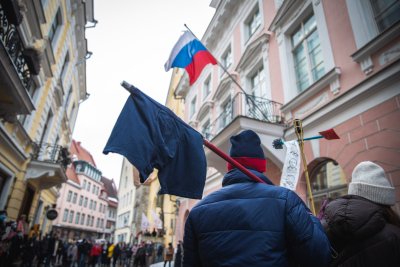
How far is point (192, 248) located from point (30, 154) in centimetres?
1214

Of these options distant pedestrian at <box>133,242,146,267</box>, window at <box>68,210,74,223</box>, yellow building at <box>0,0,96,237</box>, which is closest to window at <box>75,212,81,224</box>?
window at <box>68,210,74,223</box>

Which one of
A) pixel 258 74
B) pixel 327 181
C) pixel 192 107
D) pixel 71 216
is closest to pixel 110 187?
pixel 71 216

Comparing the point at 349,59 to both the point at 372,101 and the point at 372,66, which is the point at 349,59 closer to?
the point at 372,66

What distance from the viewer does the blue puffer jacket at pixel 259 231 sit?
1444mm

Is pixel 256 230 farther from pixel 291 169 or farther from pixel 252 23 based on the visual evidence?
pixel 252 23

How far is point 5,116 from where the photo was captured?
7.96m

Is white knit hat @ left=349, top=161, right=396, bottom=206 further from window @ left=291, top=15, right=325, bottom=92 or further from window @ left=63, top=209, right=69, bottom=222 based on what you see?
window @ left=63, top=209, right=69, bottom=222

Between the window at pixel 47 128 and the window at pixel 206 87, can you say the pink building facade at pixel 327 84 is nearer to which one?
the window at pixel 206 87

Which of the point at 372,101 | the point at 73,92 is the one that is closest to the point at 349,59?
the point at 372,101

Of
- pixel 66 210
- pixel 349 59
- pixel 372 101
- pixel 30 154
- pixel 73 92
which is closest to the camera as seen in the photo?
pixel 372 101

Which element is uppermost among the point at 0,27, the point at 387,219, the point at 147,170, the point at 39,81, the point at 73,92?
the point at 73,92

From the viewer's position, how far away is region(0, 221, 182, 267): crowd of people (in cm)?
780

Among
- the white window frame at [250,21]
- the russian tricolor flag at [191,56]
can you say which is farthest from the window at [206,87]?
the russian tricolor flag at [191,56]

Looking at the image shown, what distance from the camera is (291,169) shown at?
13.1 feet
